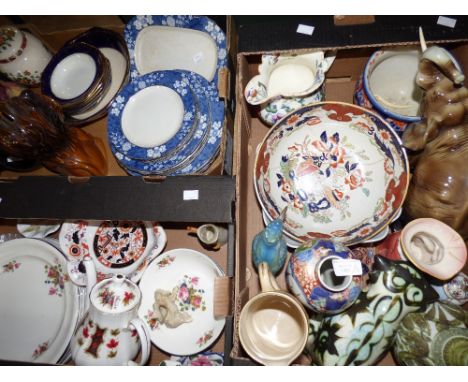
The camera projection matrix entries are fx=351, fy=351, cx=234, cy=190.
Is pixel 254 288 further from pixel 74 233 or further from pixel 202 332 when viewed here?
pixel 74 233

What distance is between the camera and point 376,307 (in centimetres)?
70

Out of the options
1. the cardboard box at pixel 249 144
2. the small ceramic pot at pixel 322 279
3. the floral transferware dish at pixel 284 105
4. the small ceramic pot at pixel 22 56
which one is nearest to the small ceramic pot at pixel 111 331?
the cardboard box at pixel 249 144

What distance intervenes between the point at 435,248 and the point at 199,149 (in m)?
0.60

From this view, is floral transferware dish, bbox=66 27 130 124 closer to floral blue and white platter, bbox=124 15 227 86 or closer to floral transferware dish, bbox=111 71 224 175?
floral blue and white platter, bbox=124 15 227 86

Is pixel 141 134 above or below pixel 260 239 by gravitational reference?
above

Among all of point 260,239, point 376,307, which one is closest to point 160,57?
point 260,239

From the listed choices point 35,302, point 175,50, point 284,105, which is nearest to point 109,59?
point 175,50

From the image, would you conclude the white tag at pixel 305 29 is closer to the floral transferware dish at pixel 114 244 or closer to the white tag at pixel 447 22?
the white tag at pixel 447 22

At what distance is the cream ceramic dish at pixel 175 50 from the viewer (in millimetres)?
1117

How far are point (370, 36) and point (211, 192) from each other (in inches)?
20.7

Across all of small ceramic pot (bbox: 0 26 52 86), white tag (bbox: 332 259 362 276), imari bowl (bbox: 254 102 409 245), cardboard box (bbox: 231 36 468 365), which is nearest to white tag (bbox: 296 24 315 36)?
cardboard box (bbox: 231 36 468 365)

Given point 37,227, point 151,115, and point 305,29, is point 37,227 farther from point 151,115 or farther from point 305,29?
point 305,29

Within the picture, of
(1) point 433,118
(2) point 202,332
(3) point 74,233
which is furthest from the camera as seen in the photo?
(3) point 74,233

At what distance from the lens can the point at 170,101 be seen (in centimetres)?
100
